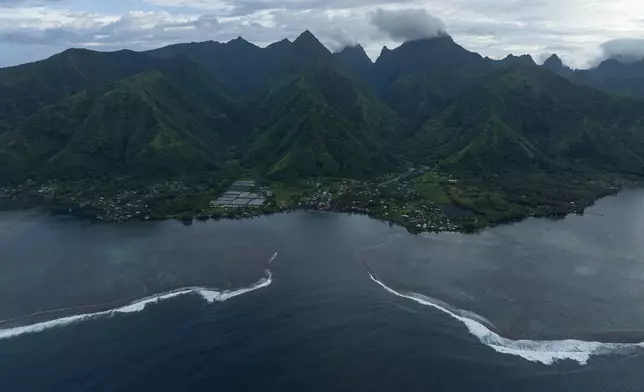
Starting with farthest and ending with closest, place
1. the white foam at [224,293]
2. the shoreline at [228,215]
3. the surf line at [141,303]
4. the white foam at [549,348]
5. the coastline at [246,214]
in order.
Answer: the shoreline at [228,215] < the coastline at [246,214] < the white foam at [224,293] < the surf line at [141,303] < the white foam at [549,348]

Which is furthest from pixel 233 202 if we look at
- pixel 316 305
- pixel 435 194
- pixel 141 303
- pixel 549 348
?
pixel 549 348

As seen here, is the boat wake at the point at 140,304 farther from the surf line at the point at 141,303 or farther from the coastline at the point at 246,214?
the coastline at the point at 246,214

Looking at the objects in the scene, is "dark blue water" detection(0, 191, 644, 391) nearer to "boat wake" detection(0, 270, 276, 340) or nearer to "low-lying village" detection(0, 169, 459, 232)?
"boat wake" detection(0, 270, 276, 340)

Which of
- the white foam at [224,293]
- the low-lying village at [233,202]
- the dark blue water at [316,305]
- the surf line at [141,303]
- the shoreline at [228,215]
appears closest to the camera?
the dark blue water at [316,305]

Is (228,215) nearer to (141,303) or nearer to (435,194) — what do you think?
(141,303)

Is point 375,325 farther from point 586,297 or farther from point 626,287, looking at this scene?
point 626,287

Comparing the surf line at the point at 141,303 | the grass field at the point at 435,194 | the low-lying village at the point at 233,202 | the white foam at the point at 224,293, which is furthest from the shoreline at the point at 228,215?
the white foam at the point at 224,293

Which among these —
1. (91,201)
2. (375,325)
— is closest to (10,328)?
(375,325)

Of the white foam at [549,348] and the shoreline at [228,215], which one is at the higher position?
the shoreline at [228,215]

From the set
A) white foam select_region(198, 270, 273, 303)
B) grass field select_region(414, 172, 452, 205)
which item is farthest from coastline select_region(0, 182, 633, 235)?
white foam select_region(198, 270, 273, 303)
